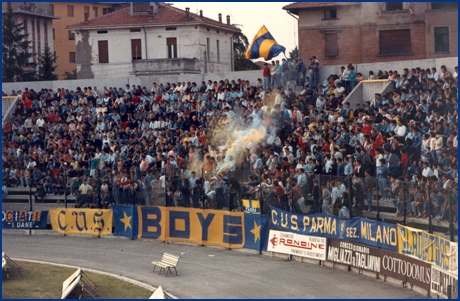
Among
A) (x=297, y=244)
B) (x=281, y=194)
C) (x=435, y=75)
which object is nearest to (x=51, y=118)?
(x=281, y=194)

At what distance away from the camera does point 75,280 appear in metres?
21.7

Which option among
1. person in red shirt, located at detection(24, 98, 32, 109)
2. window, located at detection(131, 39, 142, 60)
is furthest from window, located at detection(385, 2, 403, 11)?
person in red shirt, located at detection(24, 98, 32, 109)

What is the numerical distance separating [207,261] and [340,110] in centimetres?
811

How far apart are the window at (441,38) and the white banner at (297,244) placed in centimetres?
2798

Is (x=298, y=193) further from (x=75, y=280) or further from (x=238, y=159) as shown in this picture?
(x=75, y=280)

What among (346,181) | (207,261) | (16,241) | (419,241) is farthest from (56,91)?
(419,241)

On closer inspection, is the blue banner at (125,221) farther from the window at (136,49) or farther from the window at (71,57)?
the window at (71,57)

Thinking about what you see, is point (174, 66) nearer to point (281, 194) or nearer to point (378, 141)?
point (281, 194)

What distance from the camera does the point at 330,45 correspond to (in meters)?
53.2

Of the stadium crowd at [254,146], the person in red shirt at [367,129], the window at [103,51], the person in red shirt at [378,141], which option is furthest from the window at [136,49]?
the person in red shirt at [378,141]

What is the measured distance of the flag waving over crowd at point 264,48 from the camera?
3728 centimetres

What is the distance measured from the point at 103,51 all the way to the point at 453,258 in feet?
149

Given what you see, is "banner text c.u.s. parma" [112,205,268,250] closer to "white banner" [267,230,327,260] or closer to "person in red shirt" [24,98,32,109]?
"white banner" [267,230,327,260]

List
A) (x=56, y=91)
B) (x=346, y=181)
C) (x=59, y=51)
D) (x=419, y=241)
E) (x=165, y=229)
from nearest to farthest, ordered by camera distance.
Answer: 1. (x=419, y=241)
2. (x=346, y=181)
3. (x=165, y=229)
4. (x=56, y=91)
5. (x=59, y=51)
